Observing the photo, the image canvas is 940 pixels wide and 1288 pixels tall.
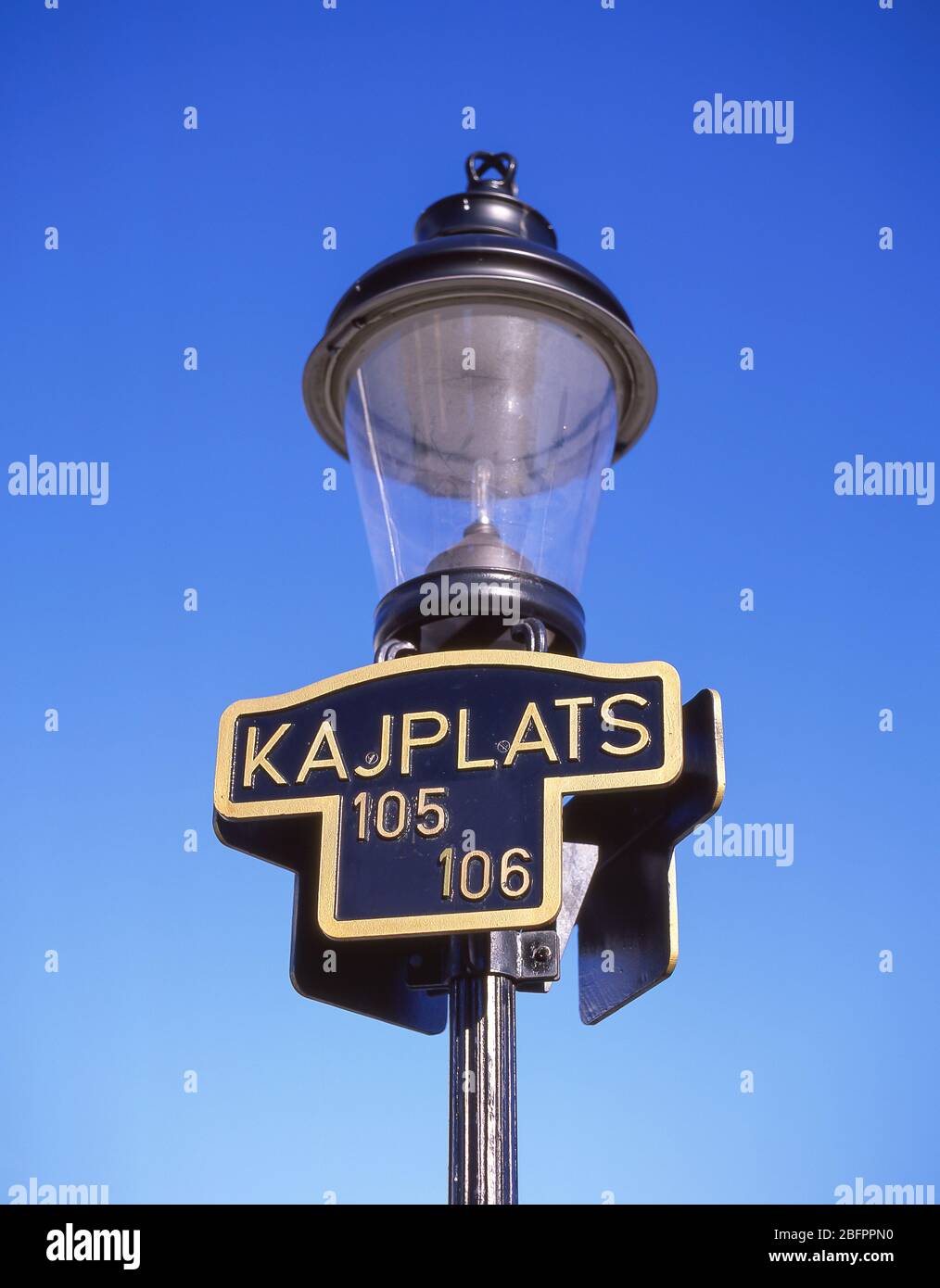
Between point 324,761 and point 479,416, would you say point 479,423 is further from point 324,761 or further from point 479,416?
point 324,761

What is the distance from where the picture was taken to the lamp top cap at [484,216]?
142 inches

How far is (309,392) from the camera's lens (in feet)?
11.9

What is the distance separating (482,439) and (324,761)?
0.81 meters

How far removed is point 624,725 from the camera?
2916mm

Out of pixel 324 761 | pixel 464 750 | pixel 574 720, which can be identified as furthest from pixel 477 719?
pixel 324 761

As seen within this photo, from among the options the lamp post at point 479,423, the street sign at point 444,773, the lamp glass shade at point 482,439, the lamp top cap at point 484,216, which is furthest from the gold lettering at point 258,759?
the lamp top cap at point 484,216

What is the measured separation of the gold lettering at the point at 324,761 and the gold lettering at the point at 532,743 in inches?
13.7

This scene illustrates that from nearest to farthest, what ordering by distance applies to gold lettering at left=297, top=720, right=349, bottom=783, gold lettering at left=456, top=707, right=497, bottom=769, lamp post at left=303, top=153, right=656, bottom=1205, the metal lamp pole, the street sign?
the metal lamp pole → the street sign → gold lettering at left=456, top=707, right=497, bottom=769 → gold lettering at left=297, top=720, right=349, bottom=783 → lamp post at left=303, top=153, right=656, bottom=1205

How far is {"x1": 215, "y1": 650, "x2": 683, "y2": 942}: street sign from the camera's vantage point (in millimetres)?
2850

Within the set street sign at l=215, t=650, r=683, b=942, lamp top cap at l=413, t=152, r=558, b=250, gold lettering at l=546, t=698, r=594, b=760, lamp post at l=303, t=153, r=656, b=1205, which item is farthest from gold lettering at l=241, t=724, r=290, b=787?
lamp top cap at l=413, t=152, r=558, b=250

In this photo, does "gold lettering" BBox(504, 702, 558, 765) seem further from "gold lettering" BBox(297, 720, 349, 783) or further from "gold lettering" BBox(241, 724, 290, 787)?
"gold lettering" BBox(241, 724, 290, 787)

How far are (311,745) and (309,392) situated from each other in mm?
961
